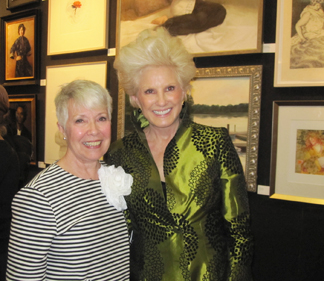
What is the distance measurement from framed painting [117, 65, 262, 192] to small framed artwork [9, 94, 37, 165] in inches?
77.2

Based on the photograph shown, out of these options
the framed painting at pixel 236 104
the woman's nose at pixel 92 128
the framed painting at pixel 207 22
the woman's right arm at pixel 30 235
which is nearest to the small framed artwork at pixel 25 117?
the framed painting at pixel 207 22

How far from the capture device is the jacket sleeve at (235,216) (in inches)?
52.2

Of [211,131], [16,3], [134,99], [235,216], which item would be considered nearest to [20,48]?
[16,3]

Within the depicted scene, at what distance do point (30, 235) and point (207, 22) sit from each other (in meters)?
1.89

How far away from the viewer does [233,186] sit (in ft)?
4.39

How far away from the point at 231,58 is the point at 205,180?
4.02ft

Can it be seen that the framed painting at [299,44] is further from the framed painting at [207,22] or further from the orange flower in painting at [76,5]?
the orange flower in painting at [76,5]

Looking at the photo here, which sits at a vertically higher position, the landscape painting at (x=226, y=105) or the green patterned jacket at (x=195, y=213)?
the landscape painting at (x=226, y=105)

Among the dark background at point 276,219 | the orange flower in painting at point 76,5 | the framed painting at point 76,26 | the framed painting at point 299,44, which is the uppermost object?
the orange flower in painting at point 76,5

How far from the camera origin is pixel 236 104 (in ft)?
7.15

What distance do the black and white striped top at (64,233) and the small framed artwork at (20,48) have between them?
2450 millimetres

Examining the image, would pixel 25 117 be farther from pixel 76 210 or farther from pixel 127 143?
pixel 76 210

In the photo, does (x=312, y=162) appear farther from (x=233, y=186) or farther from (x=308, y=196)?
(x=233, y=186)

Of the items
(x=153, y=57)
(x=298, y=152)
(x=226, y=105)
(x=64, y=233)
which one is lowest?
(x=64, y=233)
